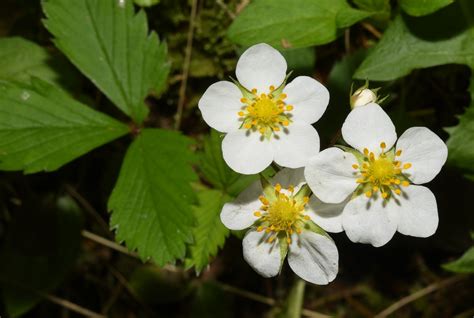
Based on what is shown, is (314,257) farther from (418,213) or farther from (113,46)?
(113,46)

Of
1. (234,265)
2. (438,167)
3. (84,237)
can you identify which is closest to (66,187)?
(84,237)

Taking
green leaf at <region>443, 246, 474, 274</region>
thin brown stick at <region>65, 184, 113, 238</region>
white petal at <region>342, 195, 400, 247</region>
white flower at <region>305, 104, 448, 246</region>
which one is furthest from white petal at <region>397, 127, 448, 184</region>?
thin brown stick at <region>65, 184, 113, 238</region>

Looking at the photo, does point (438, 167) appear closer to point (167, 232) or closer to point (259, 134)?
point (259, 134)

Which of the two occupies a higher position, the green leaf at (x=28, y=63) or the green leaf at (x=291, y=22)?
the green leaf at (x=291, y=22)

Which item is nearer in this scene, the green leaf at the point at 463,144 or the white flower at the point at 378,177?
the white flower at the point at 378,177

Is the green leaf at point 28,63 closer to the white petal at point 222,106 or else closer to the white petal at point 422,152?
the white petal at point 222,106

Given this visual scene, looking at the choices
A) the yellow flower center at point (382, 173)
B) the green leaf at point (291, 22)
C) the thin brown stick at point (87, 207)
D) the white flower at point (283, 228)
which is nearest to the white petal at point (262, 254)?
the white flower at point (283, 228)

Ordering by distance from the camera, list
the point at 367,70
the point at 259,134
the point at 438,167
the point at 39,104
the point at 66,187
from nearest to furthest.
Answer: the point at 438,167 → the point at 259,134 → the point at 367,70 → the point at 39,104 → the point at 66,187
